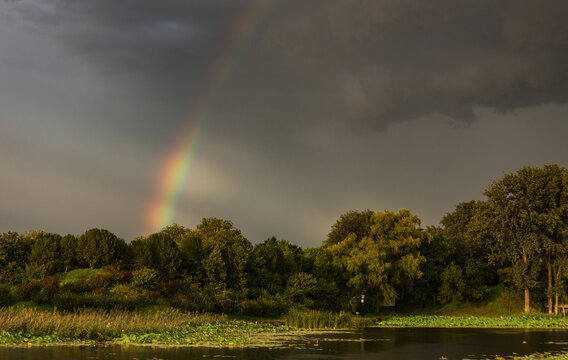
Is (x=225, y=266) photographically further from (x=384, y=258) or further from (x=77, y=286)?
(x=384, y=258)

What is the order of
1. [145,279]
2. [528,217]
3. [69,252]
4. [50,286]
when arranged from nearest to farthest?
[50,286], [145,279], [69,252], [528,217]

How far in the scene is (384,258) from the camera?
73.6 metres

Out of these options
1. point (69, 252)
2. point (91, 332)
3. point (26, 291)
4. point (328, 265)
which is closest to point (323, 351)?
point (91, 332)

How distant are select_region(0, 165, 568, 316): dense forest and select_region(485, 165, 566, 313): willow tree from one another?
137 mm

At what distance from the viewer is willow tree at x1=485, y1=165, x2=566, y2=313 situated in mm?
72062

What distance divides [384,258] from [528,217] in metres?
18.2

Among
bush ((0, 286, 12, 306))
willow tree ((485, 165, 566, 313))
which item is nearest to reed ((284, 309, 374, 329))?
bush ((0, 286, 12, 306))

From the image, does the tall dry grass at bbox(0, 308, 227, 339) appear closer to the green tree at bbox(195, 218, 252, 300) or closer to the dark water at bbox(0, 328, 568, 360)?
the dark water at bbox(0, 328, 568, 360)

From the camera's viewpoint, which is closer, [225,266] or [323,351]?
[323,351]

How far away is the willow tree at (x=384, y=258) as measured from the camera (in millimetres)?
72188

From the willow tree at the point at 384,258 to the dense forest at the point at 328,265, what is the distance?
144 millimetres

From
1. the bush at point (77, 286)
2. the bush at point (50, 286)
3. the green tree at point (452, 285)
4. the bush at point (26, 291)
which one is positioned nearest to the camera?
the bush at point (50, 286)

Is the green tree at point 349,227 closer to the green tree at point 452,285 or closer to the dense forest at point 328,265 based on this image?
the dense forest at point 328,265

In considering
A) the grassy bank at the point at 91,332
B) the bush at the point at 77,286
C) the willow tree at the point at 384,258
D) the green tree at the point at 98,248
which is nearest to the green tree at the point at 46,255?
the green tree at the point at 98,248
